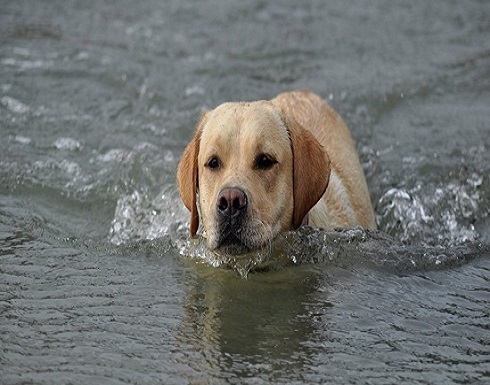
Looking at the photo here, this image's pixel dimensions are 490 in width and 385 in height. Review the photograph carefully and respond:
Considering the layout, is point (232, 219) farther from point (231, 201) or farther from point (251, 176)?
point (251, 176)

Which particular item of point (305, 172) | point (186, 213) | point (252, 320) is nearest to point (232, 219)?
point (252, 320)

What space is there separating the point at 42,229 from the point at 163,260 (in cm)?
116

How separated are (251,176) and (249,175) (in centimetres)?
1

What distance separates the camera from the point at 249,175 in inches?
233

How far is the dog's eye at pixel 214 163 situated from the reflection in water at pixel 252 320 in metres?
0.78

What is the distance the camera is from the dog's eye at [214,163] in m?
6.08

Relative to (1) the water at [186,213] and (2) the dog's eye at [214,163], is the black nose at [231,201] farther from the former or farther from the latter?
(1) the water at [186,213]

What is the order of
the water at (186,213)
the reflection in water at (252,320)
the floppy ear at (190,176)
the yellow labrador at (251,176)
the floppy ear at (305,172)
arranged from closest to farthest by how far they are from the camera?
the reflection in water at (252,320) < the water at (186,213) < the yellow labrador at (251,176) < the floppy ear at (305,172) < the floppy ear at (190,176)

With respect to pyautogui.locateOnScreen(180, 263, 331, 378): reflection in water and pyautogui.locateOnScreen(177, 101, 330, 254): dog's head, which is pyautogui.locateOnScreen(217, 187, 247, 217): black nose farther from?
pyautogui.locateOnScreen(180, 263, 331, 378): reflection in water

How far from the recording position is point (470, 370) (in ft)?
17.0

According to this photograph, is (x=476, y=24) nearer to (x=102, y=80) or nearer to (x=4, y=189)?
(x=102, y=80)

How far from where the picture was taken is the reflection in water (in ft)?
17.2

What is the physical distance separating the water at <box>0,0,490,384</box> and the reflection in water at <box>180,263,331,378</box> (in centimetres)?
2

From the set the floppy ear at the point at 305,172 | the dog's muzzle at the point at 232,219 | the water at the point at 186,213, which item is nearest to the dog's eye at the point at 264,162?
the floppy ear at the point at 305,172
